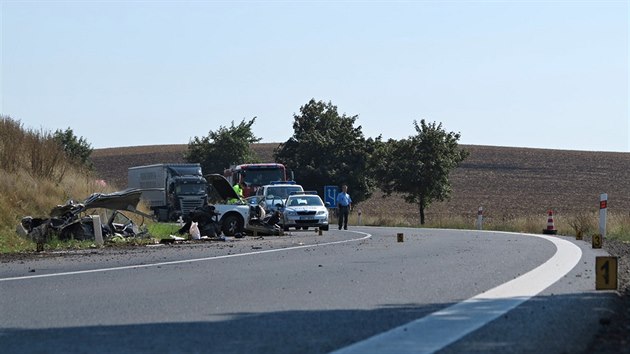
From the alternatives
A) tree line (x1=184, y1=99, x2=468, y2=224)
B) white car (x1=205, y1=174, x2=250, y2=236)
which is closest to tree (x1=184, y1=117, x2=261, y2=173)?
tree line (x1=184, y1=99, x2=468, y2=224)

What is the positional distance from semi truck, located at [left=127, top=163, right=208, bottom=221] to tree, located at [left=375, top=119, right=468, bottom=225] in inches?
488

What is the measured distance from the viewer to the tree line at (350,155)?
65250 millimetres

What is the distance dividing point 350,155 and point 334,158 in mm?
1101

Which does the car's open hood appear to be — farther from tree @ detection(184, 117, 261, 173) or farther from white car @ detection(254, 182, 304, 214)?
tree @ detection(184, 117, 261, 173)

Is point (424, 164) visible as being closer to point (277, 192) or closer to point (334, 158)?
point (334, 158)

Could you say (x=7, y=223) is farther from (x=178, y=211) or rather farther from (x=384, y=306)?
(x=178, y=211)

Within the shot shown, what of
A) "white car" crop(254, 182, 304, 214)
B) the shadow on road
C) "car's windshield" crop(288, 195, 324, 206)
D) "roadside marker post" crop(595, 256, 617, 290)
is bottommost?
the shadow on road

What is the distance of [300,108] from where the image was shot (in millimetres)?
84938

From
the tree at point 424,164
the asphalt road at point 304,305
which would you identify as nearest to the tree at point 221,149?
the tree at point 424,164

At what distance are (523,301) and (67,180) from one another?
82.3 feet

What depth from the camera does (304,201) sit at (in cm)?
4338

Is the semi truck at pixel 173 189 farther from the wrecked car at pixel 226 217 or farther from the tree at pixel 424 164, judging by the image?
the wrecked car at pixel 226 217

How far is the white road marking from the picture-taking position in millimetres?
8195

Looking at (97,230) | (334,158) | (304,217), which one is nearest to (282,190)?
(304,217)
